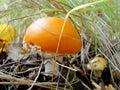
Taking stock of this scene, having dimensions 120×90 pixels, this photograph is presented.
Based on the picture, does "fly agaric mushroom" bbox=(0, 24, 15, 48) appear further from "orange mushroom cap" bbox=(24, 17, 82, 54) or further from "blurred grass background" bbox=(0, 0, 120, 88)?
"orange mushroom cap" bbox=(24, 17, 82, 54)

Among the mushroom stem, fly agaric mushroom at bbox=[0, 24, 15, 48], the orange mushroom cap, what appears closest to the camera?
the orange mushroom cap

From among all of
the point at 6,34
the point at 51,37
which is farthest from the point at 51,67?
the point at 6,34

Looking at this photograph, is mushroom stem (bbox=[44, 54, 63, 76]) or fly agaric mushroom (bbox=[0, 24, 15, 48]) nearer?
mushroom stem (bbox=[44, 54, 63, 76])

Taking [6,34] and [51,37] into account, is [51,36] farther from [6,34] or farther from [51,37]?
[6,34]

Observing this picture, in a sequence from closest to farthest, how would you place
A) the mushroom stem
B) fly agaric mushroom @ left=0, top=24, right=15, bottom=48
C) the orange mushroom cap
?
the orange mushroom cap < the mushroom stem < fly agaric mushroom @ left=0, top=24, right=15, bottom=48

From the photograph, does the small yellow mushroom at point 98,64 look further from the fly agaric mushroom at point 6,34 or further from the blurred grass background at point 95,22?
the fly agaric mushroom at point 6,34

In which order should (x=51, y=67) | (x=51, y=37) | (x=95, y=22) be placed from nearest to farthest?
(x=51, y=37) < (x=51, y=67) < (x=95, y=22)

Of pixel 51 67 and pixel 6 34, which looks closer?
pixel 51 67

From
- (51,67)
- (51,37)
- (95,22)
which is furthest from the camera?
(95,22)

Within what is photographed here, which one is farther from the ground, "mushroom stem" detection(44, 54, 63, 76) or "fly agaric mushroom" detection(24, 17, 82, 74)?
"fly agaric mushroom" detection(24, 17, 82, 74)

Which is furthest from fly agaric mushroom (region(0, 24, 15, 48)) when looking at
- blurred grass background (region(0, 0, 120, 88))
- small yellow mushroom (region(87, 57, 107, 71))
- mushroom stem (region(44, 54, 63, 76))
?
small yellow mushroom (region(87, 57, 107, 71))
